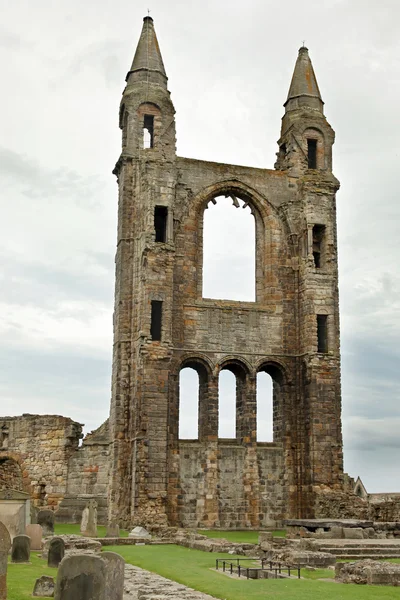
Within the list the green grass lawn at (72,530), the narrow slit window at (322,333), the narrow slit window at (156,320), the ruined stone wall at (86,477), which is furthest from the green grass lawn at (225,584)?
the narrow slit window at (322,333)

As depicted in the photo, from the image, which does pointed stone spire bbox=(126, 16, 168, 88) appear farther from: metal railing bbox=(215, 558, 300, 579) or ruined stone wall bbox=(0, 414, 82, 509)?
metal railing bbox=(215, 558, 300, 579)

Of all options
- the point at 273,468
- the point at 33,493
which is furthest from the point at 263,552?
the point at 33,493

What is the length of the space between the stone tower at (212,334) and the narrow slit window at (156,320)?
0.11 ft

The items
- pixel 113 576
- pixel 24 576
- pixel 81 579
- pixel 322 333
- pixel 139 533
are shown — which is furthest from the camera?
pixel 322 333

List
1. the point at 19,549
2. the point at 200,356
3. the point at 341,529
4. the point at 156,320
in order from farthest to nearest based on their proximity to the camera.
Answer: the point at 200,356 < the point at 156,320 < the point at 341,529 < the point at 19,549

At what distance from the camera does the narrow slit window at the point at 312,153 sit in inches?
1121

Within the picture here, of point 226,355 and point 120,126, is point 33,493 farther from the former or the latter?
point 120,126

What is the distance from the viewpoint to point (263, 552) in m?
15.5

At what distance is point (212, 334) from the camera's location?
2550 cm

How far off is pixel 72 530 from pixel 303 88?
17.0 meters

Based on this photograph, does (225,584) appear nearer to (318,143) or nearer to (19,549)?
(19,549)

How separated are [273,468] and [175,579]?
46.1ft

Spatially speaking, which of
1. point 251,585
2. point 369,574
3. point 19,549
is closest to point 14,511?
point 19,549

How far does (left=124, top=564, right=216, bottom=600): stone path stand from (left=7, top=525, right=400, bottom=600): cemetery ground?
27 cm
